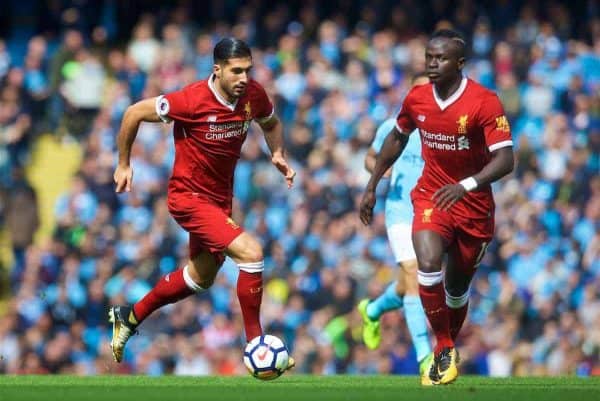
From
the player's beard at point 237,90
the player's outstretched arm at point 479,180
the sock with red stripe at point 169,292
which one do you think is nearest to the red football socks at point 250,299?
the sock with red stripe at point 169,292

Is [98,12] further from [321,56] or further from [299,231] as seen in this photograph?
[299,231]

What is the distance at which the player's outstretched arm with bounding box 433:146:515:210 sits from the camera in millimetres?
11031

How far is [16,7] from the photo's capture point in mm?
23031

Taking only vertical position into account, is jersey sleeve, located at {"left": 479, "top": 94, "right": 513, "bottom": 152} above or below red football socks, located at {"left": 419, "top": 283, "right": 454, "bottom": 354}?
above

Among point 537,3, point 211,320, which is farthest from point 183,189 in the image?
point 537,3

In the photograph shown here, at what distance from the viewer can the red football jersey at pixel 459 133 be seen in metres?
11.5

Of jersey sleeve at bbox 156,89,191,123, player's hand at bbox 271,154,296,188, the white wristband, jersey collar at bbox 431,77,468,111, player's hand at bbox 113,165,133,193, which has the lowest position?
the white wristband

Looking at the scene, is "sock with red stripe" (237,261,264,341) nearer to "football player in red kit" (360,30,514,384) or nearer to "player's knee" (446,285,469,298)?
"football player in red kit" (360,30,514,384)

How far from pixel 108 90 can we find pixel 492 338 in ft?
22.2

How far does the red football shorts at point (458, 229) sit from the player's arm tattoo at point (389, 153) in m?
0.41

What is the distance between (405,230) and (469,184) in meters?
2.30

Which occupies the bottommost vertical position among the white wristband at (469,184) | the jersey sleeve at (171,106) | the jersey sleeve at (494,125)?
the white wristband at (469,184)

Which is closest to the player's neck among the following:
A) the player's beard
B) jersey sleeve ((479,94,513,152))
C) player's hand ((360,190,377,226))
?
jersey sleeve ((479,94,513,152))

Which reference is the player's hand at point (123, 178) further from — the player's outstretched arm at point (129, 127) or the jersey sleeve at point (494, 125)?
the jersey sleeve at point (494, 125)
